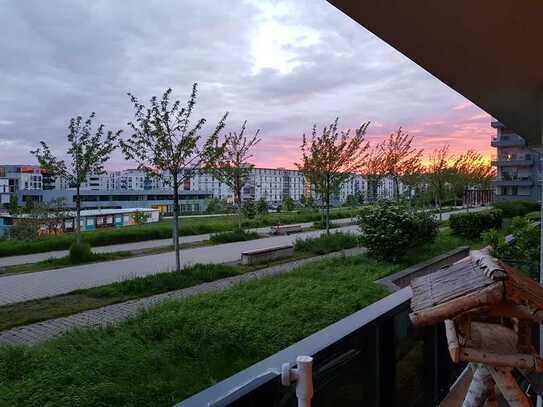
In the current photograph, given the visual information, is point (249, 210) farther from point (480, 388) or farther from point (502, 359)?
point (502, 359)

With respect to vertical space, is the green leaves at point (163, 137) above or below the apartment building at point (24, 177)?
→ below

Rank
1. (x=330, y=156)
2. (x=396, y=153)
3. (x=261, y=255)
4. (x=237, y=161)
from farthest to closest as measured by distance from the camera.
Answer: (x=396, y=153) → (x=237, y=161) → (x=330, y=156) → (x=261, y=255)

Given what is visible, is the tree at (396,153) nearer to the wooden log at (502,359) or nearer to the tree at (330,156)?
the tree at (330,156)

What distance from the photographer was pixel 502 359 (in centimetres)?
157

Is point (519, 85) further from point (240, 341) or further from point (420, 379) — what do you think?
point (240, 341)

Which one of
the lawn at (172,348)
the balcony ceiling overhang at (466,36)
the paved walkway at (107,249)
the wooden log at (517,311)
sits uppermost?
the balcony ceiling overhang at (466,36)

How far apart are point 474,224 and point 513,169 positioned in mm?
49453

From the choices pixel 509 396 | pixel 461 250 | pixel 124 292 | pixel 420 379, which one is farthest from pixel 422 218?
pixel 509 396

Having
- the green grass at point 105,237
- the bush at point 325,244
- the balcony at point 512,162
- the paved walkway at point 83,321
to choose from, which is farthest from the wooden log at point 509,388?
the balcony at point 512,162

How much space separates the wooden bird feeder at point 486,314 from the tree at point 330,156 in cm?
1595

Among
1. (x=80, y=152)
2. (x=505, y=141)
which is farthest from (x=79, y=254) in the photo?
(x=505, y=141)

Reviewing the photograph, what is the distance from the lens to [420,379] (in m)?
2.96

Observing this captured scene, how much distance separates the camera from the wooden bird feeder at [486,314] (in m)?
1.44

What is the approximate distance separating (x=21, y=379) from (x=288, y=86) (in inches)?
696
